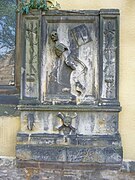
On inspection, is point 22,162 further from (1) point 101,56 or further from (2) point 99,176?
(1) point 101,56

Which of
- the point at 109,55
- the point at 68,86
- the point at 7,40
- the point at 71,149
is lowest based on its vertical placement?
the point at 71,149

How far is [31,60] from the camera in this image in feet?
11.6

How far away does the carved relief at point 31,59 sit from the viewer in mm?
3543

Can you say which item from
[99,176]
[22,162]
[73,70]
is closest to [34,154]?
[22,162]

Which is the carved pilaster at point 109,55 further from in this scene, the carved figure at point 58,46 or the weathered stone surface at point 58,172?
the weathered stone surface at point 58,172

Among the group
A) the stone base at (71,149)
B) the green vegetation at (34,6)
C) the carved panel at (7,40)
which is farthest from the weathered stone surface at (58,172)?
the green vegetation at (34,6)

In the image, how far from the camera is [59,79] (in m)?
3.56

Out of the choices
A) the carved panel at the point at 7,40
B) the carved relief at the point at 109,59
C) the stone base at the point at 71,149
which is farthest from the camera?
the carved panel at the point at 7,40

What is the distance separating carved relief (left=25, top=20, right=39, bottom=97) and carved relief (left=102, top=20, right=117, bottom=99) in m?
0.69

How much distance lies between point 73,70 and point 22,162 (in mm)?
1054

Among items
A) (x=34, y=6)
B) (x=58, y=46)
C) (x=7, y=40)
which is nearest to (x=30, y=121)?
(x=58, y=46)

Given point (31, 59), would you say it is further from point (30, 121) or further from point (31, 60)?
point (30, 121)

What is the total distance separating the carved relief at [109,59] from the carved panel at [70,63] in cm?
9

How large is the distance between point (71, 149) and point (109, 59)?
973mm
